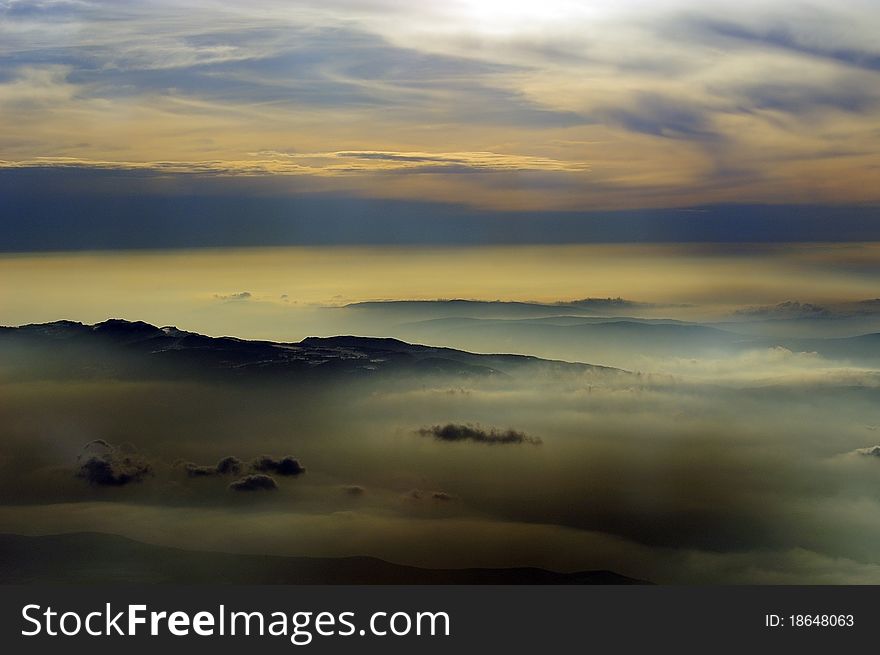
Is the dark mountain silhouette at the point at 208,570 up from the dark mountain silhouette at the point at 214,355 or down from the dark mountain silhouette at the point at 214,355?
down

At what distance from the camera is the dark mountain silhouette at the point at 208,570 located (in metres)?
8.72

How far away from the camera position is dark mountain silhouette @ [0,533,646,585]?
8.72m

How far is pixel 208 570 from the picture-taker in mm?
8922

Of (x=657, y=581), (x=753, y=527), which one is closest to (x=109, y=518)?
(x=657, y=581)

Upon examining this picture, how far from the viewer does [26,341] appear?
969 cm

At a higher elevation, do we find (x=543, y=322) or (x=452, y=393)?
(x=543, y=322)

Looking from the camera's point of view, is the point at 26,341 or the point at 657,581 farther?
the point at 26,341

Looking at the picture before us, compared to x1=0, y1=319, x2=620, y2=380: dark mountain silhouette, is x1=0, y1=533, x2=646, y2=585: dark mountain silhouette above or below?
below

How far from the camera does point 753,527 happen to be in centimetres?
929

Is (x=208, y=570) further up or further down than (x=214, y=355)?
further down

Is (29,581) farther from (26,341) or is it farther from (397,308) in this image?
(397,308)

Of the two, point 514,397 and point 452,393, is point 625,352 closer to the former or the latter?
point 514,397

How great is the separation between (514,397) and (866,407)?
12.6ft

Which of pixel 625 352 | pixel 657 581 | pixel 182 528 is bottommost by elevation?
pixel 657 581
